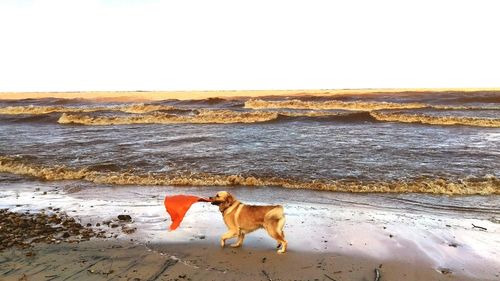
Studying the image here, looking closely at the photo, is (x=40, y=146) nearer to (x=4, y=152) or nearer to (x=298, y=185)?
(x=4, y=152)

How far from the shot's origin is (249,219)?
588 cm

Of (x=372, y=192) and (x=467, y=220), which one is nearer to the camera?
(x=467, y=220)

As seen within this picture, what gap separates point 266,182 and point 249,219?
4588 millimetres

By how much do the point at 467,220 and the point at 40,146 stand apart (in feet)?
54.8

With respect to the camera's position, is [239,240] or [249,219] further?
[239,240]

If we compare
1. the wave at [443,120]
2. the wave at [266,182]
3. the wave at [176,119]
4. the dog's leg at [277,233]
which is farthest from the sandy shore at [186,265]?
the wave at [176,119]

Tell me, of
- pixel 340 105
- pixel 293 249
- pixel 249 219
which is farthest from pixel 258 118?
pixel 293 249

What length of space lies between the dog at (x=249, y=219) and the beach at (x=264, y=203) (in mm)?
227

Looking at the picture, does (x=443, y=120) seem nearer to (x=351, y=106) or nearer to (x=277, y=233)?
(x=351, y=106)

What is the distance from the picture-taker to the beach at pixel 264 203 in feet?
17.1

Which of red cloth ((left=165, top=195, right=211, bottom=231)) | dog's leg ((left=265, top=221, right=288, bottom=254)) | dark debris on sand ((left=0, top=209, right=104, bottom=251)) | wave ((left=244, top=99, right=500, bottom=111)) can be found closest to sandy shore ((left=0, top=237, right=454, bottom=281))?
dog's leg ((left=265, top=221, right=288, bottom=254))

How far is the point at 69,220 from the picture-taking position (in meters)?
7.30

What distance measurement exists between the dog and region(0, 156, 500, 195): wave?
4.16 m

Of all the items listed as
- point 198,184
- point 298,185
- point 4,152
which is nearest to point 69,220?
point 198,184
